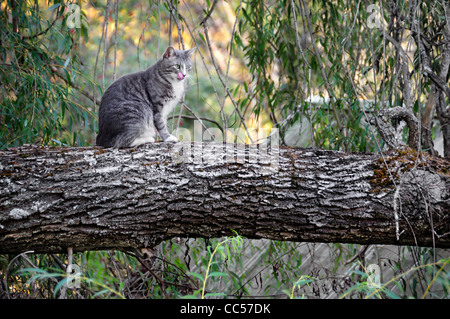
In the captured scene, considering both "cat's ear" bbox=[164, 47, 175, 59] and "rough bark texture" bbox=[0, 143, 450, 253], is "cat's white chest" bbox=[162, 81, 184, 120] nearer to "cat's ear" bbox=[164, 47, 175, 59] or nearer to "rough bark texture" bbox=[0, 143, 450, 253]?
"cat's ear" bbox=[164, 47, 175, 59]

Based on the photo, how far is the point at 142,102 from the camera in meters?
2.37

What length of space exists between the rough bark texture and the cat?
0.41 meters

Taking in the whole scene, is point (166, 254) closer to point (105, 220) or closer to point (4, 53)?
point (105, 220)

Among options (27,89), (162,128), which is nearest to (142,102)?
(162,128)

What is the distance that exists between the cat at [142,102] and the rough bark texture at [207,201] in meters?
0.41

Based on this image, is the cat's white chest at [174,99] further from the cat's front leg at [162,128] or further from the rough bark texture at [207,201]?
the rough bark texture at [207,201]

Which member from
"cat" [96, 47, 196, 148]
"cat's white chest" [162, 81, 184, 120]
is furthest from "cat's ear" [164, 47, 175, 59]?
"cat's white chest" [162, 81, 184, 120]

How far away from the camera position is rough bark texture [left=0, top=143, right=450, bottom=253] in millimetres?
1536

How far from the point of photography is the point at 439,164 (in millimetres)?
1723

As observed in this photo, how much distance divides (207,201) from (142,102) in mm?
981

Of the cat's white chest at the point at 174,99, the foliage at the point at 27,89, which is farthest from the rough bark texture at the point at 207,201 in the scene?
the cat's white chest at the point at 174,99

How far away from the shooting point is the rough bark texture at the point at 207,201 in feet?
5.04

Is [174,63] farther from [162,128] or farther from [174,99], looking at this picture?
[162,128]
